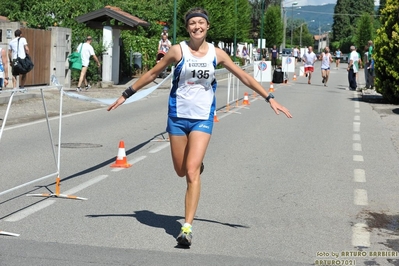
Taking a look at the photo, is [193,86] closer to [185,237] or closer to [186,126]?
[186,126]

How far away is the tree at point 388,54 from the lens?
24.7 metres

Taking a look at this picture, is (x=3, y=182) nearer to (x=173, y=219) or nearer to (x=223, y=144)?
(x=173, y=219)

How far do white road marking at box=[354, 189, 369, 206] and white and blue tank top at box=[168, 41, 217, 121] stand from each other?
2.66 meters

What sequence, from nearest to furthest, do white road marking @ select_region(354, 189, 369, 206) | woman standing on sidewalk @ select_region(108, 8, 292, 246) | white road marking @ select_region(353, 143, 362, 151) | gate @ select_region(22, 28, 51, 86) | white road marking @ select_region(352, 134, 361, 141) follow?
woman standing on sidewalk @ select_region(108, 8, 292, 246) < white road marking @ select_region(354, 189, 369, 206) < white road marking @ select_region(353, 143, 362, 151) < white road marking @ select_region(352, 134, 361, 141) < gate @ select_region(22, 28, 51, 86)

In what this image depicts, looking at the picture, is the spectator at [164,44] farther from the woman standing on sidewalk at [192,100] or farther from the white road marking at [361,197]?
the woman standing on sidewalk at [192,100]

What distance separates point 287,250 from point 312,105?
18408 millimetres

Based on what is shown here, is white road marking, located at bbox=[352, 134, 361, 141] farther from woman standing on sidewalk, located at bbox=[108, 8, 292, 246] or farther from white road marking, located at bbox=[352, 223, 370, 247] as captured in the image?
woman standing on sidewalk, located at bbox=[108, 8, 292, 246]

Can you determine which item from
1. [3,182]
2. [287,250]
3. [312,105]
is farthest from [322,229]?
[312,105]

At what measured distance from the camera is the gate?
26.0 metres

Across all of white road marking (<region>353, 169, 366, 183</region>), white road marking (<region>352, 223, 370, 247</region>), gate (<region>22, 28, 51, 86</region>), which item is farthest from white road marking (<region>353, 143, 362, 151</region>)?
gate (<region>22, 28, 51, 86</region>)

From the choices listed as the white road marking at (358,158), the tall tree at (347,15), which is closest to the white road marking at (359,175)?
the white road marking at (358,158)

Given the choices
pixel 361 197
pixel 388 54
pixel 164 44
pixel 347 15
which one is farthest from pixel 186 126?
pixel 347 15

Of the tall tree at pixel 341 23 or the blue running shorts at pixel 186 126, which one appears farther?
the tall tree at pixel 341 23

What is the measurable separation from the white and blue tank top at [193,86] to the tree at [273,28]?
95879 mm
